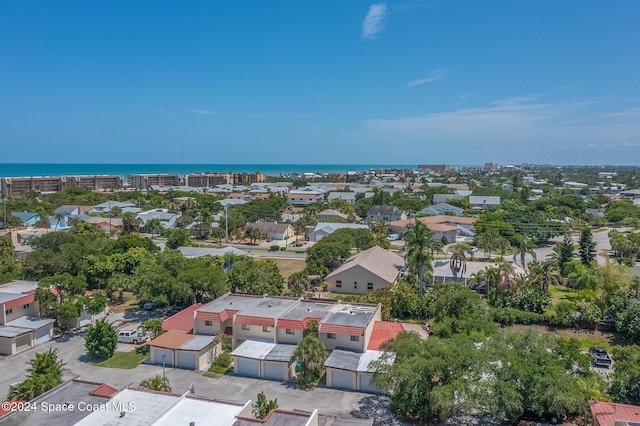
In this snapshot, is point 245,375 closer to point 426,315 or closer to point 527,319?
Result: point 426,315

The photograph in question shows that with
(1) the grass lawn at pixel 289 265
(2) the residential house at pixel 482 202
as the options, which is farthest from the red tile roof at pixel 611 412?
(2) the residential house at pixel 482 202

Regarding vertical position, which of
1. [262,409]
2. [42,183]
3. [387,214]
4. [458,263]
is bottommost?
[262,409]

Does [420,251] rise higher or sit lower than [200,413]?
higher

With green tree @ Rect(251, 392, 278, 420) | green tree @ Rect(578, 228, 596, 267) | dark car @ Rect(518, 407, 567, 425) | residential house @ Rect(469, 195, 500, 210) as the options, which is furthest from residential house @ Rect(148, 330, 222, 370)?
residential house @ Rect(469, 195, 500, 210)

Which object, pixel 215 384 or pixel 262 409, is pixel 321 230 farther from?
pixel 262 409

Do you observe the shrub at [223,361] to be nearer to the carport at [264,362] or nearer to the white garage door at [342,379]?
the carport at [264,362]

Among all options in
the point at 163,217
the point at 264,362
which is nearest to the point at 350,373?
the point at 264,362
